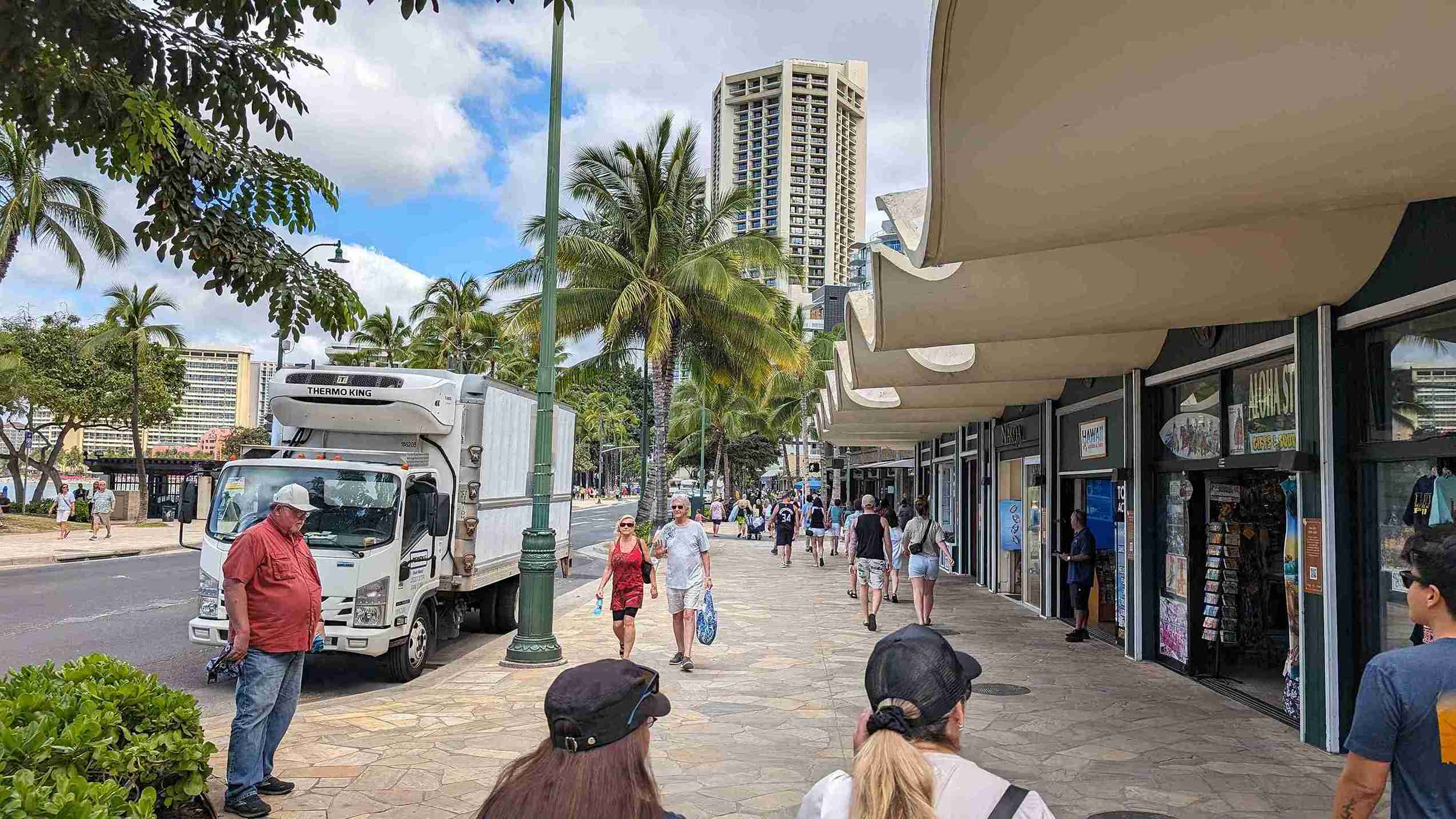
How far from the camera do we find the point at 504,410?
12.0 meters

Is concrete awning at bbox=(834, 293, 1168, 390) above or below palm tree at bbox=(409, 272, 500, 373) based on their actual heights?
below

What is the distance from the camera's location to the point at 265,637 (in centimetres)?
579

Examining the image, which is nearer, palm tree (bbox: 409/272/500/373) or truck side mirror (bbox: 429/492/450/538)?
truck side mirror (bbox: 429/492/450/538)

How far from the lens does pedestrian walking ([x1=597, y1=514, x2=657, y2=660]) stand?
32.7ft

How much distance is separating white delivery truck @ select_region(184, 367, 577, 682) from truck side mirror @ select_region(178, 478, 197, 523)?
6cm

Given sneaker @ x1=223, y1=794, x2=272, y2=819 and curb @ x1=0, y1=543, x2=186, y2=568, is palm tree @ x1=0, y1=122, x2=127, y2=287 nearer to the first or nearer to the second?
curb @ x1=0, y1=543, x2=186, y2=568

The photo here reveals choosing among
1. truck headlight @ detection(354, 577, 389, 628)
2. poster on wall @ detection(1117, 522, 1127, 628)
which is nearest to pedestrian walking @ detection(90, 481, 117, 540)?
truck headlight @ detection(354, 577, 389, 628)

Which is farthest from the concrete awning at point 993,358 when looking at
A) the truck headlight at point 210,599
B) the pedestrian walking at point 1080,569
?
the truck headlight at point 210,599

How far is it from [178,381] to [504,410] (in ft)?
124

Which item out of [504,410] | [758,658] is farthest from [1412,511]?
[504,410]

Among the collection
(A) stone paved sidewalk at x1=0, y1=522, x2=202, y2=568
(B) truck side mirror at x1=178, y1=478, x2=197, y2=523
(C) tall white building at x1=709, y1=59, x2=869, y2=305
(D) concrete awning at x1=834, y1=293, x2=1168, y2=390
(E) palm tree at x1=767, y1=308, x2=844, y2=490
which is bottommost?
(A) stone paved sidewalk at x1=0, y1=522, x2=202, y2=568

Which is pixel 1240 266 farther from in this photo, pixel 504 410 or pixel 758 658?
pixel 504 410

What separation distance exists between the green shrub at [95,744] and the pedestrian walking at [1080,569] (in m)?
9.61

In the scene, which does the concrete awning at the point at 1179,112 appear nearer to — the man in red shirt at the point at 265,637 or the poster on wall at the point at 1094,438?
the man in red shirt at the point at 265,637
